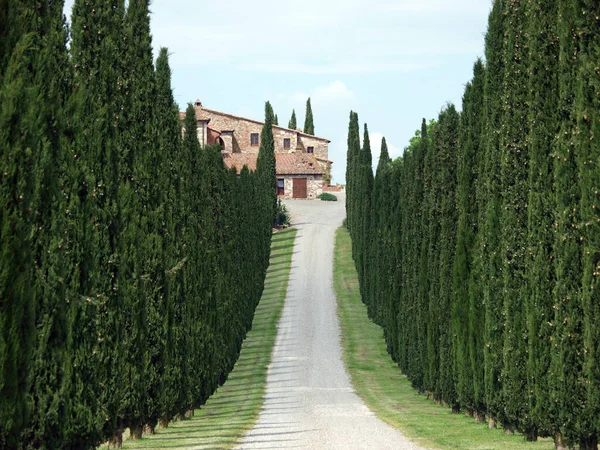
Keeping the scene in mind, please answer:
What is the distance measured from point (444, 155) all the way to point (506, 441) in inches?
377

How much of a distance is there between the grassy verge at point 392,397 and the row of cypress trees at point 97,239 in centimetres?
481

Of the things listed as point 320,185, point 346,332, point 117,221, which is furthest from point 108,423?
point 320,185

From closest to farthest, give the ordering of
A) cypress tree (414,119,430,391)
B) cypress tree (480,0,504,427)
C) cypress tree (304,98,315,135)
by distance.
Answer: cypress tree (480,0,504,427), cypress tree (414,119,430,391), cypress tree (304,98,315,135)

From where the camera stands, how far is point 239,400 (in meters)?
25.6

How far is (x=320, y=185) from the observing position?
9338 cm

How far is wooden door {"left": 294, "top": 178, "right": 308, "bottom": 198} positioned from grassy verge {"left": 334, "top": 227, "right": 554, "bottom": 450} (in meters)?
36.8

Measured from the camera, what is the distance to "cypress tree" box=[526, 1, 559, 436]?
1444cm

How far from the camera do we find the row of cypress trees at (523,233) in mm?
13195

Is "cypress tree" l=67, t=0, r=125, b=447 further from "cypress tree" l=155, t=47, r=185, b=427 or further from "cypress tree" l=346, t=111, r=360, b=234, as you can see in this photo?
"cypress tree" l=346, t=111, r=360, b=234

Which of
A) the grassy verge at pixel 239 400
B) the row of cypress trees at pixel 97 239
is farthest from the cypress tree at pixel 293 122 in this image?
the row of cypress trees at pixel 97 239

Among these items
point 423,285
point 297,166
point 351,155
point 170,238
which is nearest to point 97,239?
point 170,238

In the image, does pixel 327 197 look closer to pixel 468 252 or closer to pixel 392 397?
pixel 392 397

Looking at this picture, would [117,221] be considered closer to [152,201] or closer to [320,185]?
[152,201]

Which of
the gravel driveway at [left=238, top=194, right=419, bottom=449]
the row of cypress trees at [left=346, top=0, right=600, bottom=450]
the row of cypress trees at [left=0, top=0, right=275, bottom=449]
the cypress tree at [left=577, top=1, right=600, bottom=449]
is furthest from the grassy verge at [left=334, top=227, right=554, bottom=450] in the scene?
the row of cypress trees at [left=0, top=0, right=275, bottom=449]
